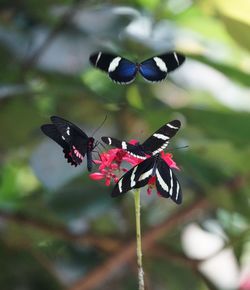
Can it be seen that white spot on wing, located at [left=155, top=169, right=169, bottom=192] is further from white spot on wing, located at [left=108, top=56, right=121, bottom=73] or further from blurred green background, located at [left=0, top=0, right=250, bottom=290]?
blurred green background, located at [left=0, top=0, right=250, bottom=290]

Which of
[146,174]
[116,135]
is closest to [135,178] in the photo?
[146,174]

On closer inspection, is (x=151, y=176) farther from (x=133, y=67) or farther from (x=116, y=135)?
(x=116, y=135)

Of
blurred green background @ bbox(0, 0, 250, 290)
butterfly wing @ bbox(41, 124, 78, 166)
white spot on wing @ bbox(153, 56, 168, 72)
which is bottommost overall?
blurred green background @ bbox(0, 0, 250, 290)

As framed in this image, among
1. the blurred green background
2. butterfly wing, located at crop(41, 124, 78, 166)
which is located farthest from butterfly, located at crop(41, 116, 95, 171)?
the blurred green background

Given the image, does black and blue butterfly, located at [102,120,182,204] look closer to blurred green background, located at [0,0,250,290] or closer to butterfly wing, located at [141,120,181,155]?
butterfly wing, located at [141,120,181,155]

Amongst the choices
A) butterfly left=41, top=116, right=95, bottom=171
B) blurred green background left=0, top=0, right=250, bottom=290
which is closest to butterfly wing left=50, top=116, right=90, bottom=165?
butterfly left=41, top=116, right=95, bottom=171

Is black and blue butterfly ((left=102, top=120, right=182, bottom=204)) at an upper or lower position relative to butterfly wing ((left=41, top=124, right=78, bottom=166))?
upper

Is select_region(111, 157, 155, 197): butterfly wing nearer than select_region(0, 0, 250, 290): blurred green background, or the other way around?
select_region(111, 157, 155, 197): butterfly wing

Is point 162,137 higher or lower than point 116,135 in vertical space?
higher

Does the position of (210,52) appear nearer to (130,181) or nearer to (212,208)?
(212,208)
